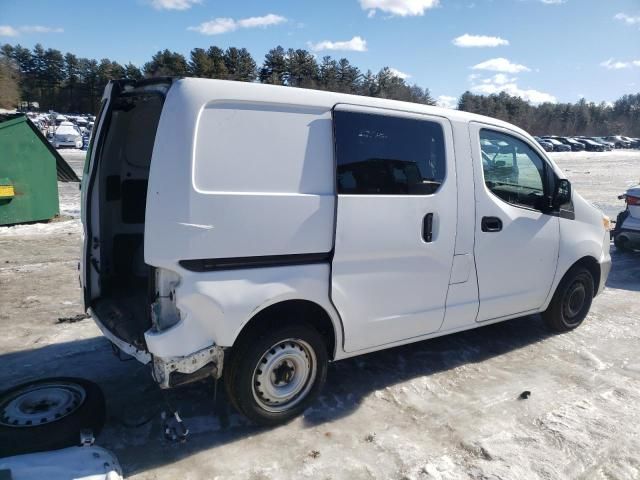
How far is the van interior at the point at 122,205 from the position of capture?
3.43 m

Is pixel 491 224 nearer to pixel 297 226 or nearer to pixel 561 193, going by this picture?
pixel 561 193

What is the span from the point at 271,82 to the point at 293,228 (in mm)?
45696

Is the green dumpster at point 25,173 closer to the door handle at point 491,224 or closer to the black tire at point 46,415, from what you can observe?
the black tire at point 46,415

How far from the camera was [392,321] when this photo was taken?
3598 millimetres

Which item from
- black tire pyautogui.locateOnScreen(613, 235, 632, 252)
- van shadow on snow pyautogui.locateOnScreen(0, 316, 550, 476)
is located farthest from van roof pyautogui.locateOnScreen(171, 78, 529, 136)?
black tire pyautogui.locateOnScreen(613, 235, 632, 252)

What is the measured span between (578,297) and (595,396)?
1.56 metres

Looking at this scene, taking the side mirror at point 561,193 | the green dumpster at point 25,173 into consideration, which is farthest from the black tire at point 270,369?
the green dumpster at point 25,173

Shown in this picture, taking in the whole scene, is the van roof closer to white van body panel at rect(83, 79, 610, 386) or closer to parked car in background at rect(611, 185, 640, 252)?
white van body panel at rect(83, 79, 610, 386)

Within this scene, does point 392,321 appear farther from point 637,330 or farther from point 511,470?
point 637,330

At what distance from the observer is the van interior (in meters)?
3.43

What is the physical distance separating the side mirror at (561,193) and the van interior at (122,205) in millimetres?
3518

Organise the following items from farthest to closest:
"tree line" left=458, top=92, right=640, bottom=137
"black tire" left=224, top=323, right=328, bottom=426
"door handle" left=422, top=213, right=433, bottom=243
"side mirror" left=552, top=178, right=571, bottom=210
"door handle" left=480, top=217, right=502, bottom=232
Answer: "tree line" left=458, top=92, right=640, bottom=137 → "side mirror" left=552, top=178, right=571, bottom=210 → "door handle" left=480, top=217, right=502, bottom=232 → "door handle" left=422, top=213, right=433, bottom=243 → "black tire" left=224, top=323, right=328, bottom=426

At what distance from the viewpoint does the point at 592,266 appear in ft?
16.9

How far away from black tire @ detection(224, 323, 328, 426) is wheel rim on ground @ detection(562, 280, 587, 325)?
2982 mm
